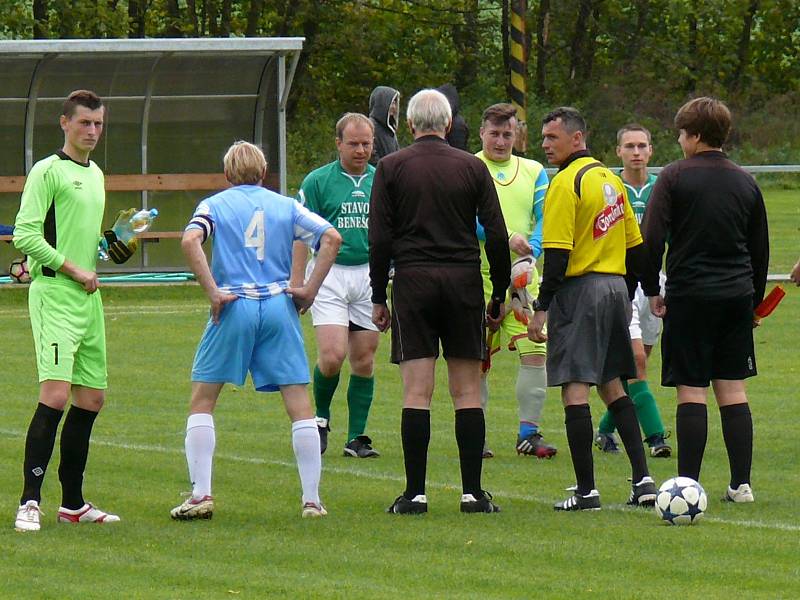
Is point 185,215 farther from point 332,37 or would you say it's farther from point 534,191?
point 332,37

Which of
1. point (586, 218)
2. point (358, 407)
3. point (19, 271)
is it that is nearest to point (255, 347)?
point (586, 218)

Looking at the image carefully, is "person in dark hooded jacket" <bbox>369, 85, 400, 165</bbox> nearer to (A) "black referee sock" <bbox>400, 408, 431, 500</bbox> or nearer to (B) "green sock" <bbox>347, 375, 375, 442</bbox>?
(B) "green sock" <bbox>347, 375, 375, 442</bbox>

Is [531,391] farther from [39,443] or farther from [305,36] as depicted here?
[305,36]

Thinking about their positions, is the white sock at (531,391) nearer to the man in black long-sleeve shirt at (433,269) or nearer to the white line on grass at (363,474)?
the white line on grass at (363,474)

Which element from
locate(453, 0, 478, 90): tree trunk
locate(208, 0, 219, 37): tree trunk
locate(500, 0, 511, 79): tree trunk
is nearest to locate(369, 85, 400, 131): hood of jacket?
locate(208, 0, 219, 37): tree trunk

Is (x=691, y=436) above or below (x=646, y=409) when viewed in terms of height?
above

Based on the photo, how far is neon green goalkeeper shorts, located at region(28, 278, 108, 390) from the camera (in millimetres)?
7691

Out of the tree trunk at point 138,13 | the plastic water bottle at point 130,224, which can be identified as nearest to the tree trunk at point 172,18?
the tree trunk at point 138,13

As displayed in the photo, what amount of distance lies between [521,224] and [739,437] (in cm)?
230

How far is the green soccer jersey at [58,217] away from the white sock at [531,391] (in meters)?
3.39

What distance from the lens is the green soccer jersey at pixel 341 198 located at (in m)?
10.2

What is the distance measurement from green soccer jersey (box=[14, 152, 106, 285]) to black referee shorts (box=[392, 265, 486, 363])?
1.53 meters

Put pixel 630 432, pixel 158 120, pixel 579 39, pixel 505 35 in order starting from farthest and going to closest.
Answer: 1. pixel 579 39
2. pixel 505 35
3. pixel 158 120
4. pixel 630 432

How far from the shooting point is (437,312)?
8.12 metres
